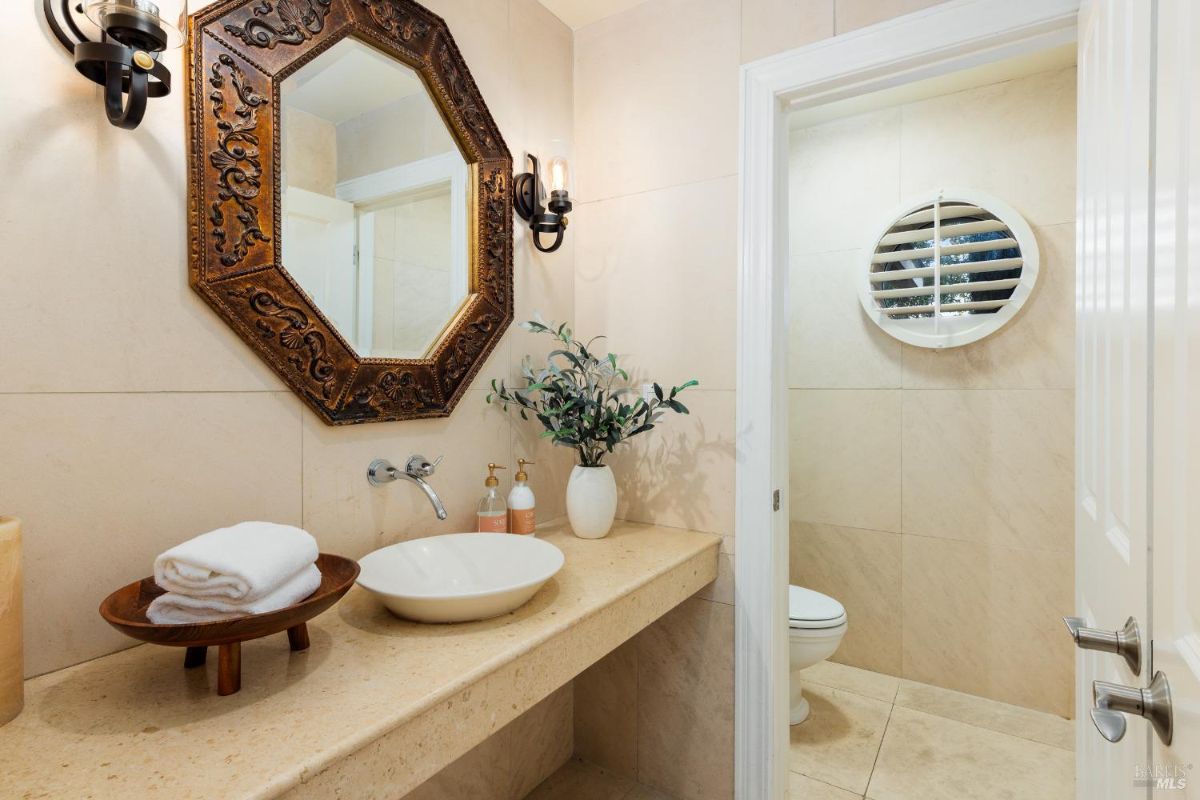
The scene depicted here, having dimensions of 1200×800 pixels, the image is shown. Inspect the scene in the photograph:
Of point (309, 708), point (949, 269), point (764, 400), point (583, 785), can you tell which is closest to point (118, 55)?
point (309, 708)

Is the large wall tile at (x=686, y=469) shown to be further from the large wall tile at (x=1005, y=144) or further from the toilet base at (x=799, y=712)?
the large wall tile at (x=1005, y=144)

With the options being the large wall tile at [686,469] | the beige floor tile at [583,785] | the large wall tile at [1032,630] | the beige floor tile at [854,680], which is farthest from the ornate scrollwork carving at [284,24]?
the large wall tile at [1032,630]

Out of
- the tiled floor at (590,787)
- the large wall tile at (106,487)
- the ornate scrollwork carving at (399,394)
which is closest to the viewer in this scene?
the large wall tile at (106,487)

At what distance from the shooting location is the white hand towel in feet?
2.60

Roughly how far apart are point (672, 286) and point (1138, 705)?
1.37 metres

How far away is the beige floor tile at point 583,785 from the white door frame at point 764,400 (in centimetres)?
37

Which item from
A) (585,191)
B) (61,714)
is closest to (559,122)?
(585,191)

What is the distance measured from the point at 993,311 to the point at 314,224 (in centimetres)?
229

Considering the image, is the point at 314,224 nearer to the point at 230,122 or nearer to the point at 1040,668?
the point at 230,122

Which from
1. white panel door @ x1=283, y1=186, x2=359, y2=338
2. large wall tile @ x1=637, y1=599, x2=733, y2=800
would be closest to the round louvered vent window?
large wall tile @ x1=637, y1=599, x2=733, y2=800

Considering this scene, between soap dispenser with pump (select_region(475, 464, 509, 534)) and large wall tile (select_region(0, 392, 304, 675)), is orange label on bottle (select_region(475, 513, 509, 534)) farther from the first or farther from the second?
large wall tile (select_region(0, 392, 304, 675))

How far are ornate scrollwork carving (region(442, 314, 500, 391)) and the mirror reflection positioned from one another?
0.20 ft

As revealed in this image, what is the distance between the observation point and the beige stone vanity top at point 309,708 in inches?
26.6

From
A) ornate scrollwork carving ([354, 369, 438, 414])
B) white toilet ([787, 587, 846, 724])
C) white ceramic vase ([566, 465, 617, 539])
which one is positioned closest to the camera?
ornate scrollwork carving ([354, 369, 438, 414])
